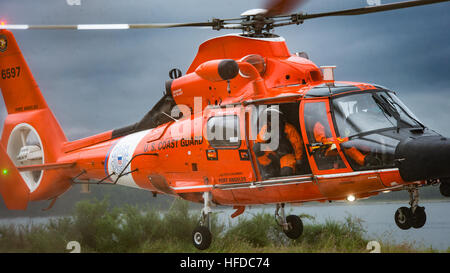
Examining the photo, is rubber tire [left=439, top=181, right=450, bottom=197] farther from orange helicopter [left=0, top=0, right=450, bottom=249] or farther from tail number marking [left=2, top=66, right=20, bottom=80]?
tail number marking [left=2, top=66, right=20, bottom=80]

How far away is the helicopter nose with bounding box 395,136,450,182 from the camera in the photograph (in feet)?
18.2

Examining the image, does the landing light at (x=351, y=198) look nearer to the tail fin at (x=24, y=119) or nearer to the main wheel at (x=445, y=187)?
the main wheel at (x=445, y=187)

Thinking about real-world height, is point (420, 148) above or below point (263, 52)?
below

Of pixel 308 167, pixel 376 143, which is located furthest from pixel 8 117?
pixel 376 143

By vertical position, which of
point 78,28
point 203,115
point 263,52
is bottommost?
point 203,115

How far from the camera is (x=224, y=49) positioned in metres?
7.68

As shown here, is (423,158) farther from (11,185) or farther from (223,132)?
(11,185)

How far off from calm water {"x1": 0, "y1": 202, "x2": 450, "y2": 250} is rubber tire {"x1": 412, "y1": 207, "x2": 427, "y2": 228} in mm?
229

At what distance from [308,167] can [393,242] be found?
4.60 metres

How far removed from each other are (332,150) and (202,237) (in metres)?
2.20

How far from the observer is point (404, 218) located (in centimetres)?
651

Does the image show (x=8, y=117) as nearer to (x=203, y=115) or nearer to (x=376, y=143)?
(x=203, y=115)
